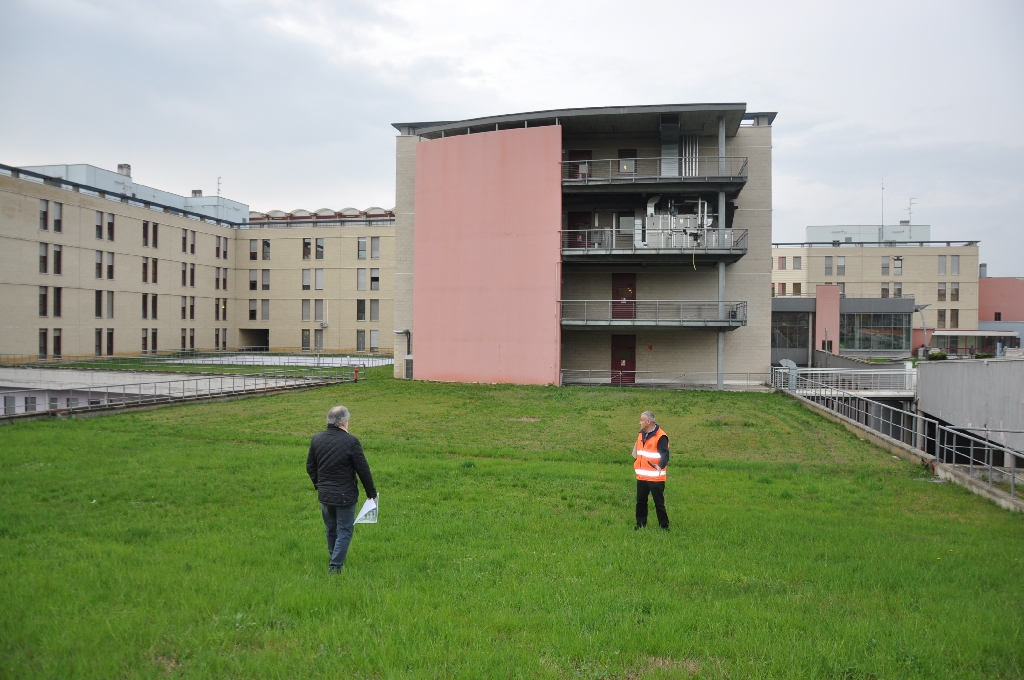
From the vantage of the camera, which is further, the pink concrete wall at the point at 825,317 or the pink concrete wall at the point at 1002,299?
the pink concrete wall at the point at 1002,299

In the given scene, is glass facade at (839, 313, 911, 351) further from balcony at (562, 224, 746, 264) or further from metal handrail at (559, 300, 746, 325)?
balcony at (562, 224, 746, 264)

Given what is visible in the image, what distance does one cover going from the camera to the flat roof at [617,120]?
101 ft

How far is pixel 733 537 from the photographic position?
8.23 m

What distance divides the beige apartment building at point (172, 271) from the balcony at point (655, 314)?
98.6 feet

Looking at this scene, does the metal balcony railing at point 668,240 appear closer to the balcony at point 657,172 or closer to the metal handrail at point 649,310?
the balcony at point 657,172

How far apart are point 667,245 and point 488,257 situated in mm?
8679

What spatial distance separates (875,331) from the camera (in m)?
54.8

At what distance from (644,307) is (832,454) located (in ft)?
63.5

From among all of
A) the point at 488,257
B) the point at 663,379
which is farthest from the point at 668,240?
the point at 488,257

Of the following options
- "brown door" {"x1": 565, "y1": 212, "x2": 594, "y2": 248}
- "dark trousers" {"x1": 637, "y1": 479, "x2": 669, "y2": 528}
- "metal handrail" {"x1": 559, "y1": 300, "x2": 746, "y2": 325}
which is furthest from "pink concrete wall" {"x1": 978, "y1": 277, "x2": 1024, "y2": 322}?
"dark trousers" {"x1": 637, "y1": 479, "x2": 669, "y2": 528}

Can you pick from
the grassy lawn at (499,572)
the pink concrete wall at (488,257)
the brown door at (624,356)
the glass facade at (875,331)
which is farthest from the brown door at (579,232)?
the glass facade at (875,331)

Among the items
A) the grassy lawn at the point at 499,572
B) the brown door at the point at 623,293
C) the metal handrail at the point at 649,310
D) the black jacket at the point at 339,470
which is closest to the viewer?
the grassy lawn at the point at 499,572

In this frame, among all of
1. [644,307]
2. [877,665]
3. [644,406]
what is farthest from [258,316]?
[877,665]

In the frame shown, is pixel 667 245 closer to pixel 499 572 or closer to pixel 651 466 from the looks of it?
pixel 651 466
